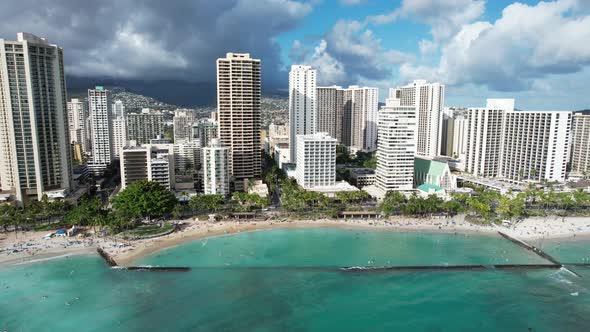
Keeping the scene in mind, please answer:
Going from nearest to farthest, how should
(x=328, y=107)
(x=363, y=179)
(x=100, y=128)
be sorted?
(x=363, y=179), (x=100, y=128), (x=328, y=107)

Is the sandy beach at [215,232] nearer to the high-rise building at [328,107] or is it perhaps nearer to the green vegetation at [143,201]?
the green vegetation at [143,201]

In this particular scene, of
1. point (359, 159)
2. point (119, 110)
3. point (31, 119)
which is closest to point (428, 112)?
point (359, 159)

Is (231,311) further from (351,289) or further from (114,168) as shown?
(114,168)

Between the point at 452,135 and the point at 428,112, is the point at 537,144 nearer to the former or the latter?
the point at 428,112

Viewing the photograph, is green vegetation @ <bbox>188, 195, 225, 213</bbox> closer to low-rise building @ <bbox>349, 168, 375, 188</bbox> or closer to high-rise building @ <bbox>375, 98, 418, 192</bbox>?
high-rise building @ <bbox>375, 98, 418, 192</bbox>

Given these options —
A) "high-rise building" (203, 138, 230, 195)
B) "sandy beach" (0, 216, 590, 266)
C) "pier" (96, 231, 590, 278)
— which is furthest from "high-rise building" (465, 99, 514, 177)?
"high-rise building" (203, 138, 230, 195)

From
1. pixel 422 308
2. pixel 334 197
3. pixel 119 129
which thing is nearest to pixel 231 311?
pixel 422 308

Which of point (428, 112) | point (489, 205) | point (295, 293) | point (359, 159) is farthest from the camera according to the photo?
point (359, 159)
